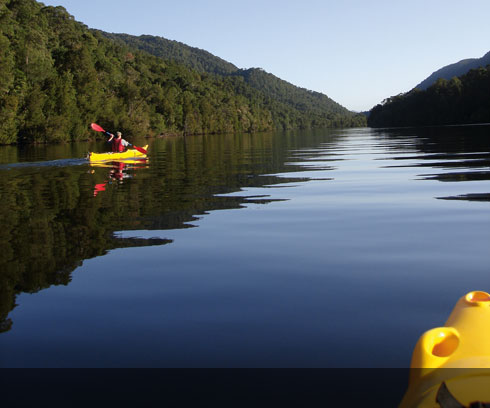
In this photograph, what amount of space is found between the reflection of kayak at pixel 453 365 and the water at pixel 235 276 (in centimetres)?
91

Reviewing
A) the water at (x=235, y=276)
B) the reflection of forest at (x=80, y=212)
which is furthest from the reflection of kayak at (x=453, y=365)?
the reflection of forest at (x=80, y=212)

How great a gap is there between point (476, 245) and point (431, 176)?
326 inches

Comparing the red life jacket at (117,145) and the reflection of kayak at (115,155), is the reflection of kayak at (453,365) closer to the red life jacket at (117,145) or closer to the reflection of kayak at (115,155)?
the reflection of kayak at (115,155)

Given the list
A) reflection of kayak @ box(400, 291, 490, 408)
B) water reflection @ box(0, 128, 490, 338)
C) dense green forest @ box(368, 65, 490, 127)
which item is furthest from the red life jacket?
dense green forest @ box(368, 65, 490, 127)

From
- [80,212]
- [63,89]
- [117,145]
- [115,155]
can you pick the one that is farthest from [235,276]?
[63,89]

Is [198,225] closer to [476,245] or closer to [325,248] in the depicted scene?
[325,248]

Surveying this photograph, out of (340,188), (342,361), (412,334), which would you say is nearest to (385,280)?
(412,334)

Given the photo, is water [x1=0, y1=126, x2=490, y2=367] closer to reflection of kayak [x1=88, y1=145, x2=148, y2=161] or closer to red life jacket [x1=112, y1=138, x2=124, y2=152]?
reflection of kayak [x1=88, y1=145, x2=148, y2=161]

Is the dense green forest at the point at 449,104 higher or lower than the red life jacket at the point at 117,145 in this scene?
higher

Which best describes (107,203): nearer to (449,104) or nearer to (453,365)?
(453,365)

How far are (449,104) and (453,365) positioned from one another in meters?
132

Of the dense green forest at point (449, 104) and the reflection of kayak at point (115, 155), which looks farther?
the dense green forest at point (449, 104)

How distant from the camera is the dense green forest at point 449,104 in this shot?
11200 centimetres

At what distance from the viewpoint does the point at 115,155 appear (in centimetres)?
2525
